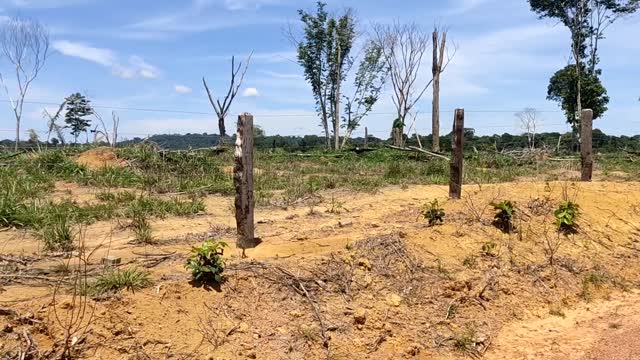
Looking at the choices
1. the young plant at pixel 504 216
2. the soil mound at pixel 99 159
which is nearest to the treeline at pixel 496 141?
the soil mound at pixel 99 159

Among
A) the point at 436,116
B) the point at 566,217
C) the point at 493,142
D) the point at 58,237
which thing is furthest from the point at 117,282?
the point at 493,142

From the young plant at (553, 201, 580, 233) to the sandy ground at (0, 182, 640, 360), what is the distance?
15 centimetres

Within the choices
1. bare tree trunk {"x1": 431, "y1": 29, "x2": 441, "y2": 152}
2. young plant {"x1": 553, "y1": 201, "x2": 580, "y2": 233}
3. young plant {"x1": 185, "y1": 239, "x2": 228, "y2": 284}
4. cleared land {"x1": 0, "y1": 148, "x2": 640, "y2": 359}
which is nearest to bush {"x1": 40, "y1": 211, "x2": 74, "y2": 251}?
cleared land {"x1": 0, "y1": 148, "x2": 640, "y2": 359}

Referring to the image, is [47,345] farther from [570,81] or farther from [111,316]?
[570,81]

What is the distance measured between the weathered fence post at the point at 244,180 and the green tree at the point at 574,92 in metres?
21.0

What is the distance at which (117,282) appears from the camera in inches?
160

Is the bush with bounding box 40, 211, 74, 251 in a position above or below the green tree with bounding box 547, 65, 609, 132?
below

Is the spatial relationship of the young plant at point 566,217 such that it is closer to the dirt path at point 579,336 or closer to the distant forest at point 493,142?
the dirt path at point 579,336

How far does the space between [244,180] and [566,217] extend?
4.01 meters

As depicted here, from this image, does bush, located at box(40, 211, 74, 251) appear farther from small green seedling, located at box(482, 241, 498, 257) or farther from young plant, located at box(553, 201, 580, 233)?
young plant, located at box(553, 201, 580, 233)

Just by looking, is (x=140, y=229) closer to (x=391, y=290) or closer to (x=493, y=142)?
(x=391, y=290)

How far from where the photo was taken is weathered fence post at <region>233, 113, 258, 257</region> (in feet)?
17.1

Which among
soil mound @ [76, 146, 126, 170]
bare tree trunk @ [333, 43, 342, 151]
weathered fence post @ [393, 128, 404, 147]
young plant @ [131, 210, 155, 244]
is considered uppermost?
bare tree trunk @ [333, 43, 342, 151]

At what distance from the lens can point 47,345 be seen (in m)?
3.47
